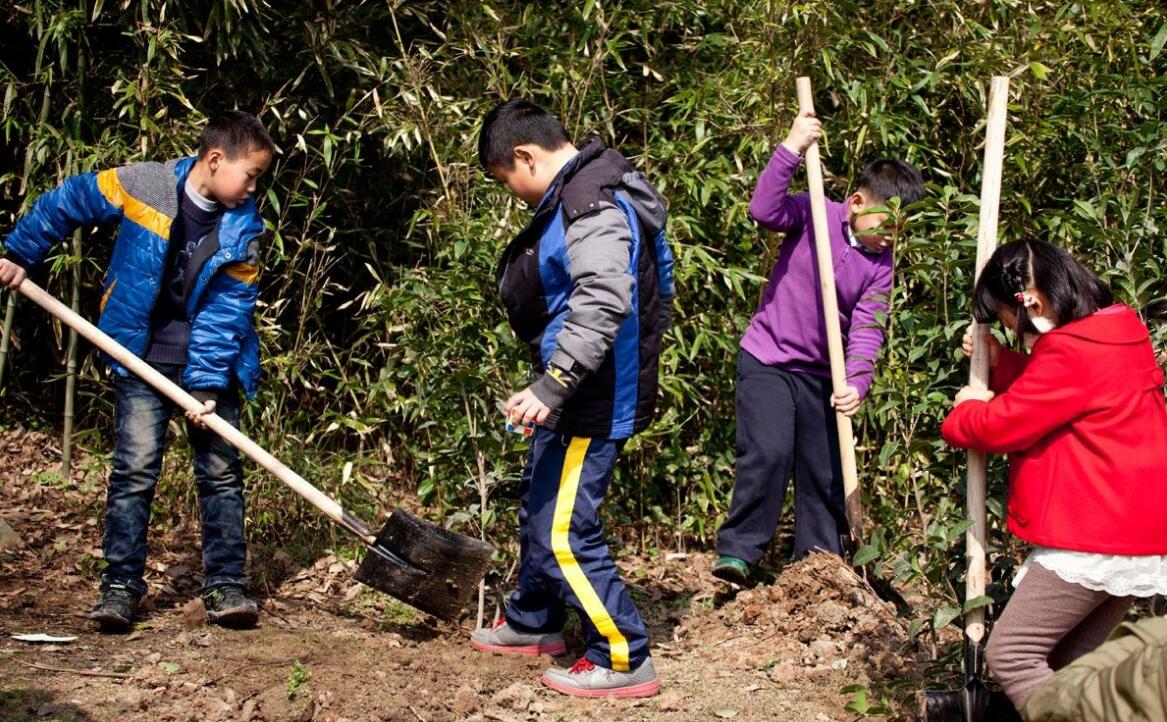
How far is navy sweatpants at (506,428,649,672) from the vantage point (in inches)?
146

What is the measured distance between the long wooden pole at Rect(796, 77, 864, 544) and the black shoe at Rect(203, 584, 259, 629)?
2.12 m

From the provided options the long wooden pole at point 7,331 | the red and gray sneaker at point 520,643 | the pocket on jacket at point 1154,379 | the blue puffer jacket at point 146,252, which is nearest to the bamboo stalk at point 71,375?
the long wooden pole at point 7,331

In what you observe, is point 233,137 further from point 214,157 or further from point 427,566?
point 427,566

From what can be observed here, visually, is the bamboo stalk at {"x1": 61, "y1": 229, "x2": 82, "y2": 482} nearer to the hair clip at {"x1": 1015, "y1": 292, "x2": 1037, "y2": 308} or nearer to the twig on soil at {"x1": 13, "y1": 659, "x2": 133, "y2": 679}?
the twig on soil at {"x1": 13, "y1": 659, "x2": 133, "y2": 679}

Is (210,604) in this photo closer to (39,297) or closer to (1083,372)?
(39,297)

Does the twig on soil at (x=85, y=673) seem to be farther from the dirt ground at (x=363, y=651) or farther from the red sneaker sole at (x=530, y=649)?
the red sneaker sole at (x=530, y=649)

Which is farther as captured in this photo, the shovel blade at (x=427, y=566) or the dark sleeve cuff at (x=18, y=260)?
the dark sleeve cuff at (x=18, y=260)

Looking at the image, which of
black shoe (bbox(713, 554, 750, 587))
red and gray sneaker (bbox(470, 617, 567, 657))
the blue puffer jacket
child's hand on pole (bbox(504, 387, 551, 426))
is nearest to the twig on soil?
the blue puffer jacket

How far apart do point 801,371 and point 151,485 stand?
238 centimetres

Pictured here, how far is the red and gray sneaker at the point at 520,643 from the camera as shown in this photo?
13.6 ft

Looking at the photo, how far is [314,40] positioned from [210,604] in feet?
8.13

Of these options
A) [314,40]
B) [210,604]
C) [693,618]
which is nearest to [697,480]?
[693,618]

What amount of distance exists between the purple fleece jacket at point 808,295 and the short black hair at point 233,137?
176 centimetres

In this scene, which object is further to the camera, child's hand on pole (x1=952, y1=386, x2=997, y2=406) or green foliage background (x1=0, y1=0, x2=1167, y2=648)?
green foliage background (x1=0, y1=0, x2=1167, y2=648)
